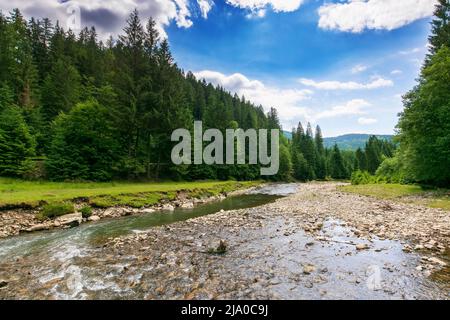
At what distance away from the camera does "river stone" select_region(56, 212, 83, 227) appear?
43.9 feet

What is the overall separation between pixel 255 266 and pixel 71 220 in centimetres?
1123

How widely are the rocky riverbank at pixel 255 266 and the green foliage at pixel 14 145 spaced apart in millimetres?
22445

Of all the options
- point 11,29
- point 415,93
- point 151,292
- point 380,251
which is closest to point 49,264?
point 151,292

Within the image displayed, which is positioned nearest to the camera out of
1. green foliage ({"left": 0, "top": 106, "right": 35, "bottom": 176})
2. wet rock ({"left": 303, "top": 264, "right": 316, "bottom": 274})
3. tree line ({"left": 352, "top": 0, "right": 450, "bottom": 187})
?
wet rock ({"left": 303, "top": 264, "right": 316, "bottom": 274})

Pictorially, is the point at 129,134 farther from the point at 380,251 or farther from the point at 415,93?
the point at 415,93

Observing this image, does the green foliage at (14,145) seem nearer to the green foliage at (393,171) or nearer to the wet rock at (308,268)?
the wet rock at (308,268)

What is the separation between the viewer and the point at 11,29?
4625 centimetres

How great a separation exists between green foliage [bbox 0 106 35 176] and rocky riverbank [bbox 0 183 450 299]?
2244cm

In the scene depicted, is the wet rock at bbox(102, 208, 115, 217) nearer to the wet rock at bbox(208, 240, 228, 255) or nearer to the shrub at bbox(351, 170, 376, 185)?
the wet rock at bbox(208, 240, 228, 255)

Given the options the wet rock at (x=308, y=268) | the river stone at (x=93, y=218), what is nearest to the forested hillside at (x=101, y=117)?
the river stone at (x=93, y=218)

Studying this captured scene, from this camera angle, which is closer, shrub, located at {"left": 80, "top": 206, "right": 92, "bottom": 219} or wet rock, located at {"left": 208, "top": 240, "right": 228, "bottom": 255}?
wet rock, located at {"left": 208, "top": 240, "right": 228, "bottom": 255}

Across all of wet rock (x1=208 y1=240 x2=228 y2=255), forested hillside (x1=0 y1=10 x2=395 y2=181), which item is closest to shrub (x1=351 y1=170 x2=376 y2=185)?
forested hillside (x1=0 y1=10 x2=395 y2=181)

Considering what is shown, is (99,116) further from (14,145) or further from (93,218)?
(93,218)

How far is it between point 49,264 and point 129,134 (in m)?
27.3
